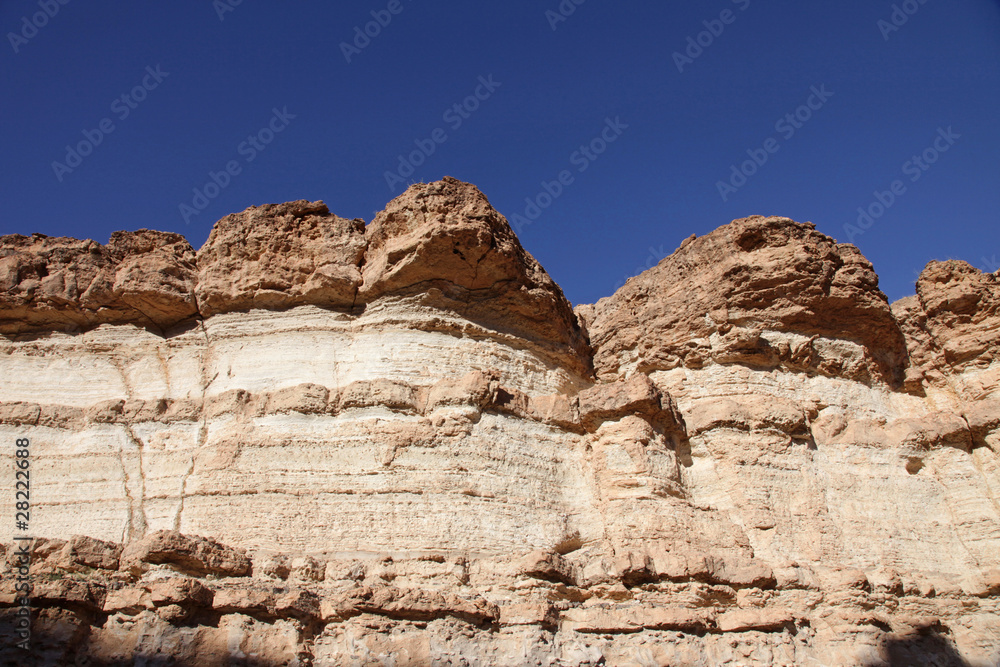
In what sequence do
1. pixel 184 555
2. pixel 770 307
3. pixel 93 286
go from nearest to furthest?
pixel 184 555 → pixel 93 286 → pixel 770 307

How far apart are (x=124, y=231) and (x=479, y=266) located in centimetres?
745

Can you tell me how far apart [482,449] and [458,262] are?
12.7 ft

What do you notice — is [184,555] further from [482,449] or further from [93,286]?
[93,286]

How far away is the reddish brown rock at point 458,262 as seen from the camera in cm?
1332

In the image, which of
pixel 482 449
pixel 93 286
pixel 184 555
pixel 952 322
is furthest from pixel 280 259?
pixel 952 322

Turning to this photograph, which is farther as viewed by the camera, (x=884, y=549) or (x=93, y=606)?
(x=884, y=549)

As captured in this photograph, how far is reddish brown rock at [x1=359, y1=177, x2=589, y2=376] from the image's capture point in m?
13.3

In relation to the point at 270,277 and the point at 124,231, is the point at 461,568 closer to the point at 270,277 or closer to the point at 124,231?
the point at 270,277

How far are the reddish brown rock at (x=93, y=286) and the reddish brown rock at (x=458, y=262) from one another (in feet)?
12.5

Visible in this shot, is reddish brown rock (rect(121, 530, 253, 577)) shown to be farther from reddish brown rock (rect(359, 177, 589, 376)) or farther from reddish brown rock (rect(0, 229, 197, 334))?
reddish brown rock (rect(0, 229, 197, 334))

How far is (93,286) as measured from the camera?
1373cm

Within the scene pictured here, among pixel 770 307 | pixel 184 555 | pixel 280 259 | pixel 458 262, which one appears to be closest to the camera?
pixel 184 555

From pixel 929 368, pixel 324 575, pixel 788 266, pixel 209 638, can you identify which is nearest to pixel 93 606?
pixel 209 638

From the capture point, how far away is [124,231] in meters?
14.6
